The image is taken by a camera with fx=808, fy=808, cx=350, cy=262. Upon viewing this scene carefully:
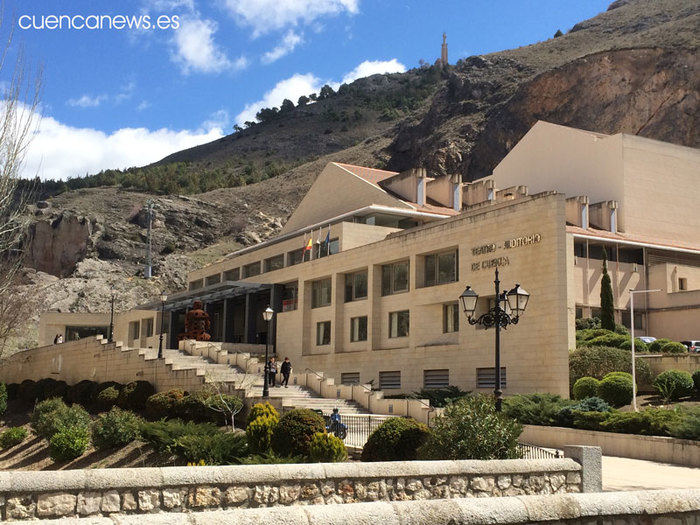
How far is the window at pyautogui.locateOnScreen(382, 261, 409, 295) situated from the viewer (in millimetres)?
43219

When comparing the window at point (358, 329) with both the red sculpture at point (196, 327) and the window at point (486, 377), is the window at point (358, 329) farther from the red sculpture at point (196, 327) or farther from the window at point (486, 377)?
the red sculpture at point (196, 327)

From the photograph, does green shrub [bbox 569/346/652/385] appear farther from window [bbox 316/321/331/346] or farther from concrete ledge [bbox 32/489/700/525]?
concrete ledge [bbox 32/489/700/525]

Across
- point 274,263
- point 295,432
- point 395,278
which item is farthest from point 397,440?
point 274,263

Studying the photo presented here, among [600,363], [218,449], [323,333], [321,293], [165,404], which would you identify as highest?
[321,293]

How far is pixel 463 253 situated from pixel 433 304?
3485 millimetres

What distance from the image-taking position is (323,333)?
48312mm

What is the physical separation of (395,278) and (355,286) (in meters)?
3.58

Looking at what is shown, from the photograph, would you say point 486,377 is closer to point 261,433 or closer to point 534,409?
point 534,409

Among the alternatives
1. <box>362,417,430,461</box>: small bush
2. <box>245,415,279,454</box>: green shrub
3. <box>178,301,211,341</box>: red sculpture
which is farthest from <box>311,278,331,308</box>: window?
<box>362,417,430,461</box>: small bush

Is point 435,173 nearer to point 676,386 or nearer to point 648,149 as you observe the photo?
point 648,149

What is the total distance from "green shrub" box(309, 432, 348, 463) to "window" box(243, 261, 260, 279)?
39787mm

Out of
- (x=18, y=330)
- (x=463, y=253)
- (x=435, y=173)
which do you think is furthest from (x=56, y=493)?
(x=435, y=173)

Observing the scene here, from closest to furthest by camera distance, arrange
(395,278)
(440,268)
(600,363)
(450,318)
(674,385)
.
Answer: (674,385)
(600,363)
(450,318)
(440,268)
(395,278)

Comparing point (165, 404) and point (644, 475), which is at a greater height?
point (165, 404)
